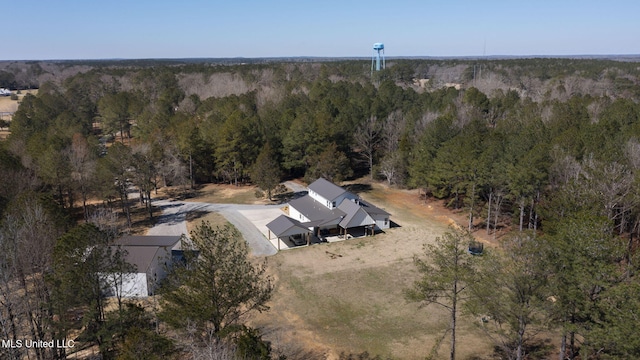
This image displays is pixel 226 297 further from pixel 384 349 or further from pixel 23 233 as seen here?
pixel 23 233

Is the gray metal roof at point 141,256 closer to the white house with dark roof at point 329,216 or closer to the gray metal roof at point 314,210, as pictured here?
the white house with dark roof at point 329,216

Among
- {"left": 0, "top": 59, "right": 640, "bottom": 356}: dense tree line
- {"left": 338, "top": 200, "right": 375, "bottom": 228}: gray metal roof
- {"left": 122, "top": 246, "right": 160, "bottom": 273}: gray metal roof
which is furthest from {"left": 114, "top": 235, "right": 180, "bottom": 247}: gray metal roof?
{"left": 338, "top": 200, "right": 375, "bottom": 228}: gray metal roof

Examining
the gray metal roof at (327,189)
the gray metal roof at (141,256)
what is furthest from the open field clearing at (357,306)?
the gray metal roof at (141,256)

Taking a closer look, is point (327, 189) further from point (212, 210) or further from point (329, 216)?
point (212, 210)

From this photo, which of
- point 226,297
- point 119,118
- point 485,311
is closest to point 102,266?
point 226,297

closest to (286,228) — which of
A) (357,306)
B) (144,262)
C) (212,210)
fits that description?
(357,306)
